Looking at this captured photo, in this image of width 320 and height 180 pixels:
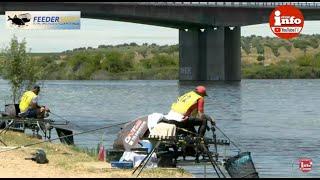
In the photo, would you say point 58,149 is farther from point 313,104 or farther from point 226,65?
point 226,65

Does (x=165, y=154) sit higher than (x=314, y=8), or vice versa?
(x=314, y=8)

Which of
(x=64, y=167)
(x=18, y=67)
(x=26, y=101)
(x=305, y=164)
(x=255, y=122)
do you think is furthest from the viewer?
(x=255, y=122)

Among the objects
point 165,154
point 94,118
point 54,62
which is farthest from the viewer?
point 54,62

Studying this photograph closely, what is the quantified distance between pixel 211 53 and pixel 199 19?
7875 millimetres

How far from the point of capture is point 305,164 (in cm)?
2266

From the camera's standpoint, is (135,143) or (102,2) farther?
(102,2)

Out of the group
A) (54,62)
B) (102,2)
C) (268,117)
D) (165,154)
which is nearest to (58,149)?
(165,154)

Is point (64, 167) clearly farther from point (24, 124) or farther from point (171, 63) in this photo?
point (171, 63)

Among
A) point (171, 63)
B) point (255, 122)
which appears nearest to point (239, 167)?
point (255, 122)

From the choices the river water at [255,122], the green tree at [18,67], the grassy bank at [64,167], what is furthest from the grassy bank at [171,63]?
the grassy bank at [64,167]

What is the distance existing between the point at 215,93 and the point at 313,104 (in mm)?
18211

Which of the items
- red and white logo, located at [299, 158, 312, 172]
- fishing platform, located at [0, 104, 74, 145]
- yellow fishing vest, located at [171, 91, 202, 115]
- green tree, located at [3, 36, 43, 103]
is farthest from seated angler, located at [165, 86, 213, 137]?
green tree, located at [3, 36, 43, 103]

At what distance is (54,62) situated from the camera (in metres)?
134

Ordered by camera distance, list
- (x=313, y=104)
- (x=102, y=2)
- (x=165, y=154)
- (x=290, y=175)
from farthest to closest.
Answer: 1. (x=102, y=2)
2. (x=313, y=104)
3. (x=290, y=175)
4. (x=165, y=154)
